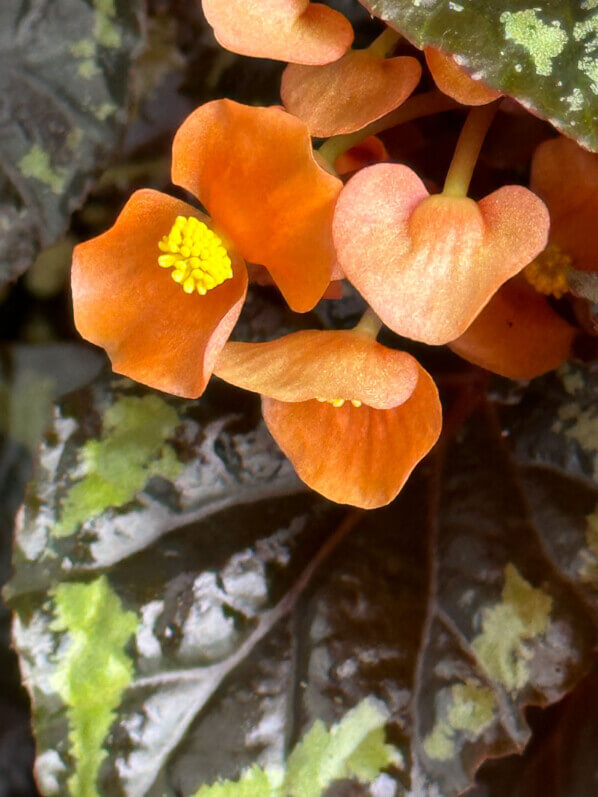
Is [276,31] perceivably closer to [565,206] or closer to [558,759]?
[565,206]

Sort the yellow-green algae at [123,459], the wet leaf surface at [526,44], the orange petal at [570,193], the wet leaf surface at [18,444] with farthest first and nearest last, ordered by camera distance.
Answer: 1. the wet leaf surface at [18,444]
2. the yellow-green algae at [123,459]
3. the orange petal at [570,193]
4. the wet leaf surface at [526,44]

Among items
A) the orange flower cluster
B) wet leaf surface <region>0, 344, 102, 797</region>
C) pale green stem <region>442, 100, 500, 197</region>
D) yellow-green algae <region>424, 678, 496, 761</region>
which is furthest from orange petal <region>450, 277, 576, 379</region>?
wet leaf surface <region>0, 344, 102, 797</region>

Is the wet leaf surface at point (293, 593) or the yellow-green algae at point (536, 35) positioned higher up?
the yellow-green algae at point (536, 35)

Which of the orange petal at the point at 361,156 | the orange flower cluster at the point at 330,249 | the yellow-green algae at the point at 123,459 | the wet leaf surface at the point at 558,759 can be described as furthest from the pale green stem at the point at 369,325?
the wet leaf surface at the point at 558,759

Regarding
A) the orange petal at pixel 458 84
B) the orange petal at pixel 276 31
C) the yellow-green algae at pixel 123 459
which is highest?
the orange petal at pixel 458 84

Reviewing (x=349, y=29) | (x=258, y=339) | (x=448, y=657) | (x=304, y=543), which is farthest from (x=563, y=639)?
(x=349, y=29)

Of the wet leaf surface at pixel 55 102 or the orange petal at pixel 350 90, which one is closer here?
the orange petal at pixel 350 90

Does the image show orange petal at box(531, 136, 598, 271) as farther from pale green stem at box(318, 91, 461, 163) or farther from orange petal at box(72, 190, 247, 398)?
orange petal at box(72, 190, 247, 398)

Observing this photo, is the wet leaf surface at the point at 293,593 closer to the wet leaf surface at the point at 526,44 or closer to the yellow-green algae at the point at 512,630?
the yellow-green algae at the point at 512,630
